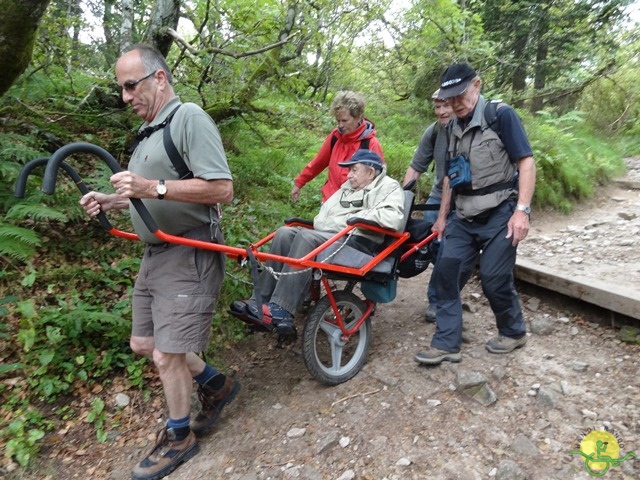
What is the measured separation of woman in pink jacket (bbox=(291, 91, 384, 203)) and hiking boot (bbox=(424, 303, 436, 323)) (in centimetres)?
156

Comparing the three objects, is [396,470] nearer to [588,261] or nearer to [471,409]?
[471,409]

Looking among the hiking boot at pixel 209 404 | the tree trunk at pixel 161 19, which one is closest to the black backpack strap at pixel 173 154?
the hiking boot at pixel 209 404

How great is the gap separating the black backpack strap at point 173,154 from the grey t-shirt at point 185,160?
24 millimetres

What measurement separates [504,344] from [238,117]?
520cm

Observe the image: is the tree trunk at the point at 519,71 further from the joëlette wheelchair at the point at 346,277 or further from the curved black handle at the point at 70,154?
the curved black handle at the point at 70,154

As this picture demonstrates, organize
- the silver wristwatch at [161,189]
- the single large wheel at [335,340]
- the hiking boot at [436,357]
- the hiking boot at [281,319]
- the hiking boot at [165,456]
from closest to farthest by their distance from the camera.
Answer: the silver wristwatch at [161,189], the hiking boot at [165,456], the hiking boot at [281,319], the single large wheel at [335,340], the hiking boot at [436,357]

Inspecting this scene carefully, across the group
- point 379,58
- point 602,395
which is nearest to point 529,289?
point 602,395

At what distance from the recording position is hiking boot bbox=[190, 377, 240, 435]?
3.38m

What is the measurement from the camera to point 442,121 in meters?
4.30

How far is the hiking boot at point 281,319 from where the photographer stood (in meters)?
3.09

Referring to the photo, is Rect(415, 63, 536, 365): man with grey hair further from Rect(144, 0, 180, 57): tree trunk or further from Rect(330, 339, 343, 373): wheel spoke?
Rect(144, 0, 180, 57): tree trunk

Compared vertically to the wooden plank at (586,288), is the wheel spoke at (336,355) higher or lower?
lower

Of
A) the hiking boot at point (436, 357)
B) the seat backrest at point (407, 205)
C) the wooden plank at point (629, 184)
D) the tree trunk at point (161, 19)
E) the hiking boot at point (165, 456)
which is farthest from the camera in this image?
the wooden plank at point (629, 184)

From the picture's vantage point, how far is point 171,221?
2.74 meters
